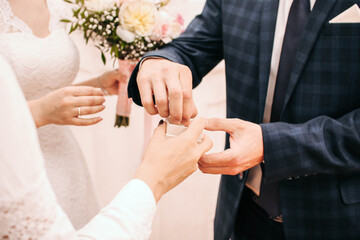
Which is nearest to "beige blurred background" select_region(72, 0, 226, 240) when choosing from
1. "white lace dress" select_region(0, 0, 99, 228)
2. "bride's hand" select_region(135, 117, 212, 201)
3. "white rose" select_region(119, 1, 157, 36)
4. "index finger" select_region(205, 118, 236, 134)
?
"white lace dress" select_region(0, 0, 99, 228)

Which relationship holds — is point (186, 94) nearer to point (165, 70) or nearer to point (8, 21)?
point (165, 70)

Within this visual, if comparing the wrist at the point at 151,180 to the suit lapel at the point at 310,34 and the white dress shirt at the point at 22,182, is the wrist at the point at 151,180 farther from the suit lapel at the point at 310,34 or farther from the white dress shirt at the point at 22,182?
the suit lapel at the point at 310,34

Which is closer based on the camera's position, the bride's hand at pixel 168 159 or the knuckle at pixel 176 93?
the bride's hand at pixel 168 159

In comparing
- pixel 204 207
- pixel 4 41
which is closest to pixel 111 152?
pixel 204 207

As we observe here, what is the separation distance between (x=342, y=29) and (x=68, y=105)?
2.76ft

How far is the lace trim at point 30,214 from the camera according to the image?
473 millimetres

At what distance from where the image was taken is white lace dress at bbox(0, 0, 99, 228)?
41.4 inches

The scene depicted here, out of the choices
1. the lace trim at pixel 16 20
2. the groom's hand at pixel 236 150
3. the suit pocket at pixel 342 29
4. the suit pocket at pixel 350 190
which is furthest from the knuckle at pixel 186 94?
the lace trim at pixel 16 20

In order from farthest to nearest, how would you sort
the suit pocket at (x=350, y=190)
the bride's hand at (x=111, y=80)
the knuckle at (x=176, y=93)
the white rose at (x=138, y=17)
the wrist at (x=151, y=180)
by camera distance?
the bride's hand at (x=111, y=80), the white rose at (x=138, y=17), the suit pocket at (x=350, y=190), the knuckle at (x=176, y=93), the wrist at (x=151, y=180)

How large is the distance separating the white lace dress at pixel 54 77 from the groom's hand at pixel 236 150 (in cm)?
64

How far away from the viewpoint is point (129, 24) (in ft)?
3.92

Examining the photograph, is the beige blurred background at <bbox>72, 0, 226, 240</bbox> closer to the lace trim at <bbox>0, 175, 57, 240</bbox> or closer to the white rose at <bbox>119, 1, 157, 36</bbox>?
the white rose at <bbox>119, 1, 157, 36</bbox>

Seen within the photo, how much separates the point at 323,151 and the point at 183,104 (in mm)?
414

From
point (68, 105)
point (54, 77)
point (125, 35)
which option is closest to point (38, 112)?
point (68, 105)
